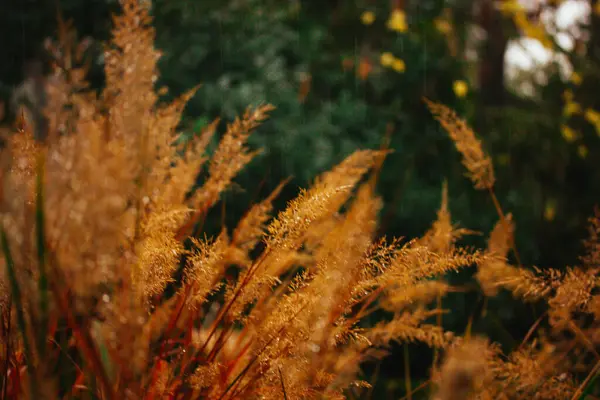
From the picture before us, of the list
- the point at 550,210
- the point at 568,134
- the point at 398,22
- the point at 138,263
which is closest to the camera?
the point at 138,263

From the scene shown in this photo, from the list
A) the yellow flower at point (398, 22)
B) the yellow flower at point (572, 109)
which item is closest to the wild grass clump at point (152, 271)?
the yellow flower at point (398, 22)

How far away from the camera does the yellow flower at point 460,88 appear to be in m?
2.33

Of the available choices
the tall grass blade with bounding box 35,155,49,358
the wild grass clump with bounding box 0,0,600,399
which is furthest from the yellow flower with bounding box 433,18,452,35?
the tall grass blade with bounding box 35,155,49,358

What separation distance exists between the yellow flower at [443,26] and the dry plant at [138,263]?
185cm

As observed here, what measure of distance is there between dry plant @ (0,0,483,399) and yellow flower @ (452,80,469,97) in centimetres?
156

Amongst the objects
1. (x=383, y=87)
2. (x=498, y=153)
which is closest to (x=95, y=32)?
(x=383, y=87)

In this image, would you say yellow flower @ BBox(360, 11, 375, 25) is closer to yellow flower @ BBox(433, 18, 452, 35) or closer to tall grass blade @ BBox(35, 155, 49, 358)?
yellow flower @ BBox(433, 18, 452, 35)

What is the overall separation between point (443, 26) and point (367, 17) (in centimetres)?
57

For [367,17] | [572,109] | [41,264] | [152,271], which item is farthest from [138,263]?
[572,109]

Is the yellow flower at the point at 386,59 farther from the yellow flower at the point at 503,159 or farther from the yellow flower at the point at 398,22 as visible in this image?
the yellow flower at the point at 503,159

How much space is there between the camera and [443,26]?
273cm

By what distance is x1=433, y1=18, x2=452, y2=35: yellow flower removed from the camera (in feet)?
8.34

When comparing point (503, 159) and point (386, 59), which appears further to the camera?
point (503, 159)

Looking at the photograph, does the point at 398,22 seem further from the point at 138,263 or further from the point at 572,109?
the point at 138,263
